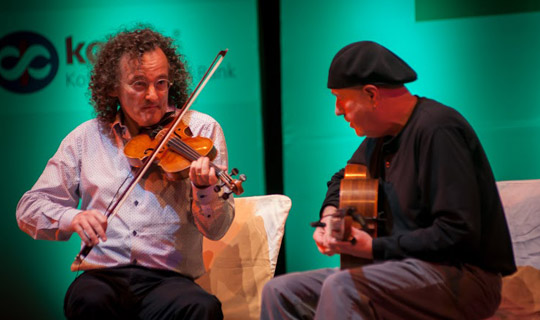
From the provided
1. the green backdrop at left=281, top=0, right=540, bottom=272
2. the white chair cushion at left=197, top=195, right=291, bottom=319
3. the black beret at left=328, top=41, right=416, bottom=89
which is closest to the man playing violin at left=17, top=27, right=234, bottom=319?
the white chair cushion at left=197, top=195, right=291, bottom=319

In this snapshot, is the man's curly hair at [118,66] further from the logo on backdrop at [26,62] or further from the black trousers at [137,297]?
the logo on backdrop at [26,62]

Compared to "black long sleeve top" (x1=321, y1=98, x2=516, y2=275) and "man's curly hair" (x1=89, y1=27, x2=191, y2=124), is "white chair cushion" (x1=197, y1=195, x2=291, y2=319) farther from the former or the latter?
"black long sleeve top" (x1=321, y1=98, x2=516, y2=275)

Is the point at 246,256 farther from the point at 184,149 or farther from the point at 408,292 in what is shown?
the point at 408,292

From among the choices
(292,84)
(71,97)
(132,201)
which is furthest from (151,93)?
(71,97)

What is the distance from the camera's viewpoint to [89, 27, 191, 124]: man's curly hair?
270 centimetres

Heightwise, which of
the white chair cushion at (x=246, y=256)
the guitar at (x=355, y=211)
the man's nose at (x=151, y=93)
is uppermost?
the man's nose at (x=151, y=93)

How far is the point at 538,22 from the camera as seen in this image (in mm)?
3201

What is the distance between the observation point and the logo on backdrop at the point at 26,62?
3609 millimetres

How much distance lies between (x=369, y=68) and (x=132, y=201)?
1.13m

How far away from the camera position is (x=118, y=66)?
106 inches

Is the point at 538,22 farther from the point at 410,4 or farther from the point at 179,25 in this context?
the point at 179,25

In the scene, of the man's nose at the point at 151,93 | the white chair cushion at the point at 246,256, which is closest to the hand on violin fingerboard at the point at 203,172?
the man's nose at the point at 151,93

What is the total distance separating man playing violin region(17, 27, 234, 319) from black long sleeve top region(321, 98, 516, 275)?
2.30 ft

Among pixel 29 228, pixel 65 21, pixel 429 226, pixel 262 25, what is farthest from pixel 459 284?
pixel 65 21
